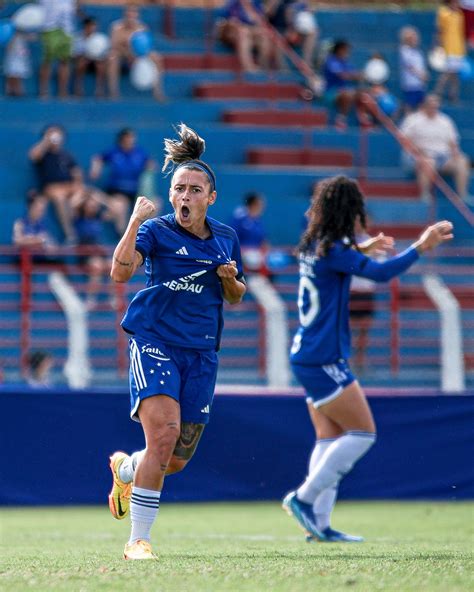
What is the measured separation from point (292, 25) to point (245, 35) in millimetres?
1408

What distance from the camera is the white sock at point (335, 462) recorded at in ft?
32.5

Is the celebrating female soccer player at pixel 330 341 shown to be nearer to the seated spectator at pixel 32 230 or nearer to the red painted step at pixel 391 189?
the seated spectator at pixel 32 230

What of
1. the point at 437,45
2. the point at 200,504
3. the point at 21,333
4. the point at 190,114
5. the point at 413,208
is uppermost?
the point at 437,45

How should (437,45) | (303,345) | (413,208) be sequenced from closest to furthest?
1. (303,345)
2. (413,208)
3. (437,45)

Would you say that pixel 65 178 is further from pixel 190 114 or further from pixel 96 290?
pixel 190 114

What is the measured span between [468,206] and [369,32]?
217 inches

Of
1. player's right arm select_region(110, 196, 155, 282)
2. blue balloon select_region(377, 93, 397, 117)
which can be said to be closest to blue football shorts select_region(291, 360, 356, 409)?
player's right arm select_region(110, 196, 155, 282)

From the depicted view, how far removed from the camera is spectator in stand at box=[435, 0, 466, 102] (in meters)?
25.6

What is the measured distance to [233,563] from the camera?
780 centimetres

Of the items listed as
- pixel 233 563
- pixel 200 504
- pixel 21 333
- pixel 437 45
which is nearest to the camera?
pixel 233 563

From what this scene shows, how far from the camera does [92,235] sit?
19531mm

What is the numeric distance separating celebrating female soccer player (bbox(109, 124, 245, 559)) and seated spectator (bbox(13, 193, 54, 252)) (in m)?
10.5

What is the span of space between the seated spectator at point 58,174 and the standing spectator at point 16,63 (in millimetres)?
2566

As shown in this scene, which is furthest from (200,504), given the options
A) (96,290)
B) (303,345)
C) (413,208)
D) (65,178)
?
(413,208)
